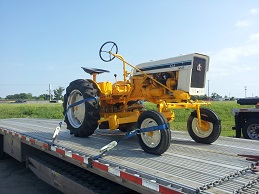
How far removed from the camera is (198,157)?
3.51m

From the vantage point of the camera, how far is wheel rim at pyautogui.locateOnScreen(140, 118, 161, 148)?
12.9ft

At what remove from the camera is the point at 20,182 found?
5.79 metres

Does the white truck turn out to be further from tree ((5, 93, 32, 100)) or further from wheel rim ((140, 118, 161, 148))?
tree ((5, 93, 32, 100))

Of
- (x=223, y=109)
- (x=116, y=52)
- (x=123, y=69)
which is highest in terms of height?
(x=116, y=52)

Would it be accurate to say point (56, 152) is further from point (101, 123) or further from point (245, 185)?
point (245, 185)

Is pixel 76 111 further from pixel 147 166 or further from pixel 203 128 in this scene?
pixel 147 166

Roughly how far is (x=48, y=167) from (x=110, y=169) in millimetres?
1946

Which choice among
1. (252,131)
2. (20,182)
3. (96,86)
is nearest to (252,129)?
(252,131)

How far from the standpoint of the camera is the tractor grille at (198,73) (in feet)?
15.1

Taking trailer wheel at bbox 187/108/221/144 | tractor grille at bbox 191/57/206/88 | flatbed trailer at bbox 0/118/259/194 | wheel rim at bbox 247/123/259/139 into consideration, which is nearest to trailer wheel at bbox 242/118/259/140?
wheel rim at bbox 247/123/259/139

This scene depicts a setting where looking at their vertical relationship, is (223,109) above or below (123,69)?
below

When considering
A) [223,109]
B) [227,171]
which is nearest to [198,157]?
[227,171]

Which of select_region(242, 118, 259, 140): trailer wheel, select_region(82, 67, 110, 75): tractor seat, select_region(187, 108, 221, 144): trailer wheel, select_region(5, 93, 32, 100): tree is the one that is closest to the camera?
select_region(187, 108, 221, 144): trailer wheel

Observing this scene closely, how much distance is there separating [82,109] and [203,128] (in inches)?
94.4
